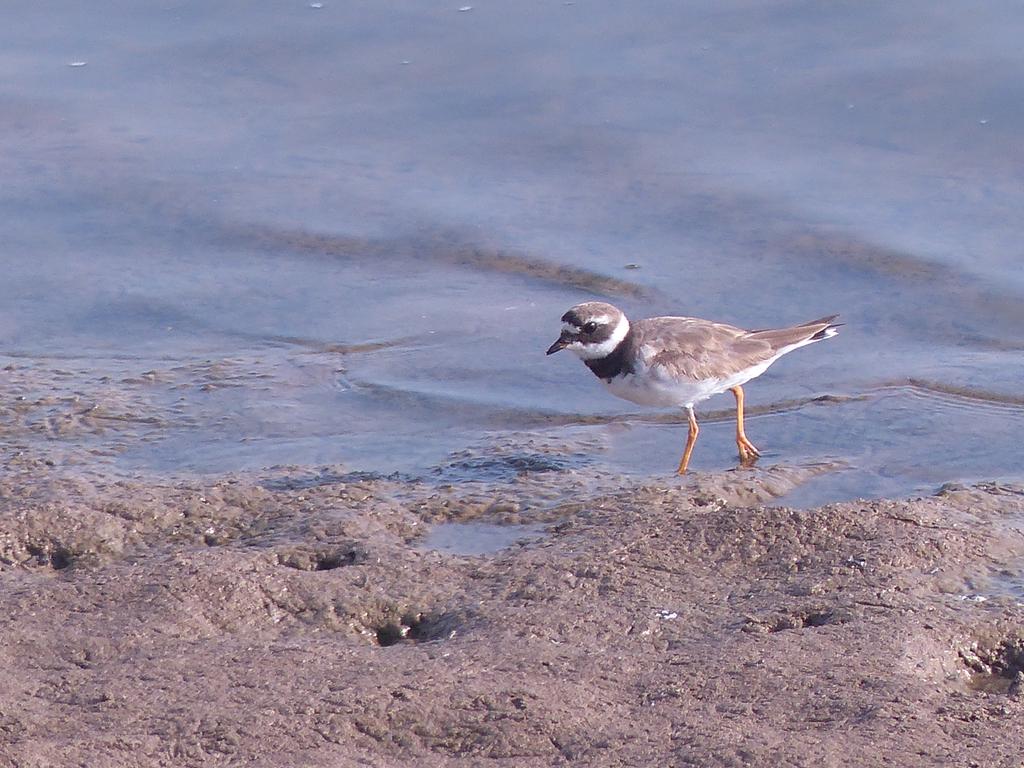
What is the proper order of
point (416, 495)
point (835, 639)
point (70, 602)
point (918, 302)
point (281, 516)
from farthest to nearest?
1. point (918, 302)
2. point (416, 495)
3. point (281, 516)
4. point (70, 602)
5. point (835, 639)

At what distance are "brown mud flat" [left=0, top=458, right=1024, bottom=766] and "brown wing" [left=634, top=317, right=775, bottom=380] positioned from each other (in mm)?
877

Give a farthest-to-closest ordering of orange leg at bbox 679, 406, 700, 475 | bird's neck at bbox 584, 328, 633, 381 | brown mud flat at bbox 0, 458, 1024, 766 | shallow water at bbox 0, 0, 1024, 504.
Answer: shallow water at bbox 0, 0, 1024, 504 → bird's neck at bbox 584, 328, 633, 381 → orange leg at bbox 679, 406, 700, 475 → brown mud flat at bbox 0, 458, 1024, 766

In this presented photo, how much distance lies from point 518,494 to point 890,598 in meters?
1.73

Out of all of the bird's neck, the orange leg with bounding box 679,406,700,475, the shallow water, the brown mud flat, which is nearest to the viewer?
the brown mud flat

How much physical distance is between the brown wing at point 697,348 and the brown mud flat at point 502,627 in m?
0.88

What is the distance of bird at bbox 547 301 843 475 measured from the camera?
6352mm

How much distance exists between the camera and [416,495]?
18.1 feet

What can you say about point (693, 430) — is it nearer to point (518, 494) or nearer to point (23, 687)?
point (518, 494)

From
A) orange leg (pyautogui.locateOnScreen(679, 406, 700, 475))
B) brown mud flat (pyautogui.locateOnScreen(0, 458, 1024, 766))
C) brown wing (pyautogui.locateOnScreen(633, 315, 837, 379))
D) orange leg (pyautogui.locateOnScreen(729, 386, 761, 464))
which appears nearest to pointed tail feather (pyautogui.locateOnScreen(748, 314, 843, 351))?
brown wing (pyautogui.locateOnScreen(633, 315, 837, 379))

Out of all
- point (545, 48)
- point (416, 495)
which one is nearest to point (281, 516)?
point (416, 495)

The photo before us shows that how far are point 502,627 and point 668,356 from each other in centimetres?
257

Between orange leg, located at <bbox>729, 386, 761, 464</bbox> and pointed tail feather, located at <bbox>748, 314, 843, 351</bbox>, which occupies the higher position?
pointed tail feather, located at <bbox>748, 314, 843, 351</bbox>

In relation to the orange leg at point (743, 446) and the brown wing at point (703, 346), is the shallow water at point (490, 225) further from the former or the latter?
the brown wing at point (703, 346)

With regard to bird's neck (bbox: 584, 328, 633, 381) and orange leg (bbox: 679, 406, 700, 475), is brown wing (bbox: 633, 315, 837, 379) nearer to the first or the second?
bird's neck (bbox: 584, 328, 633, 381)
